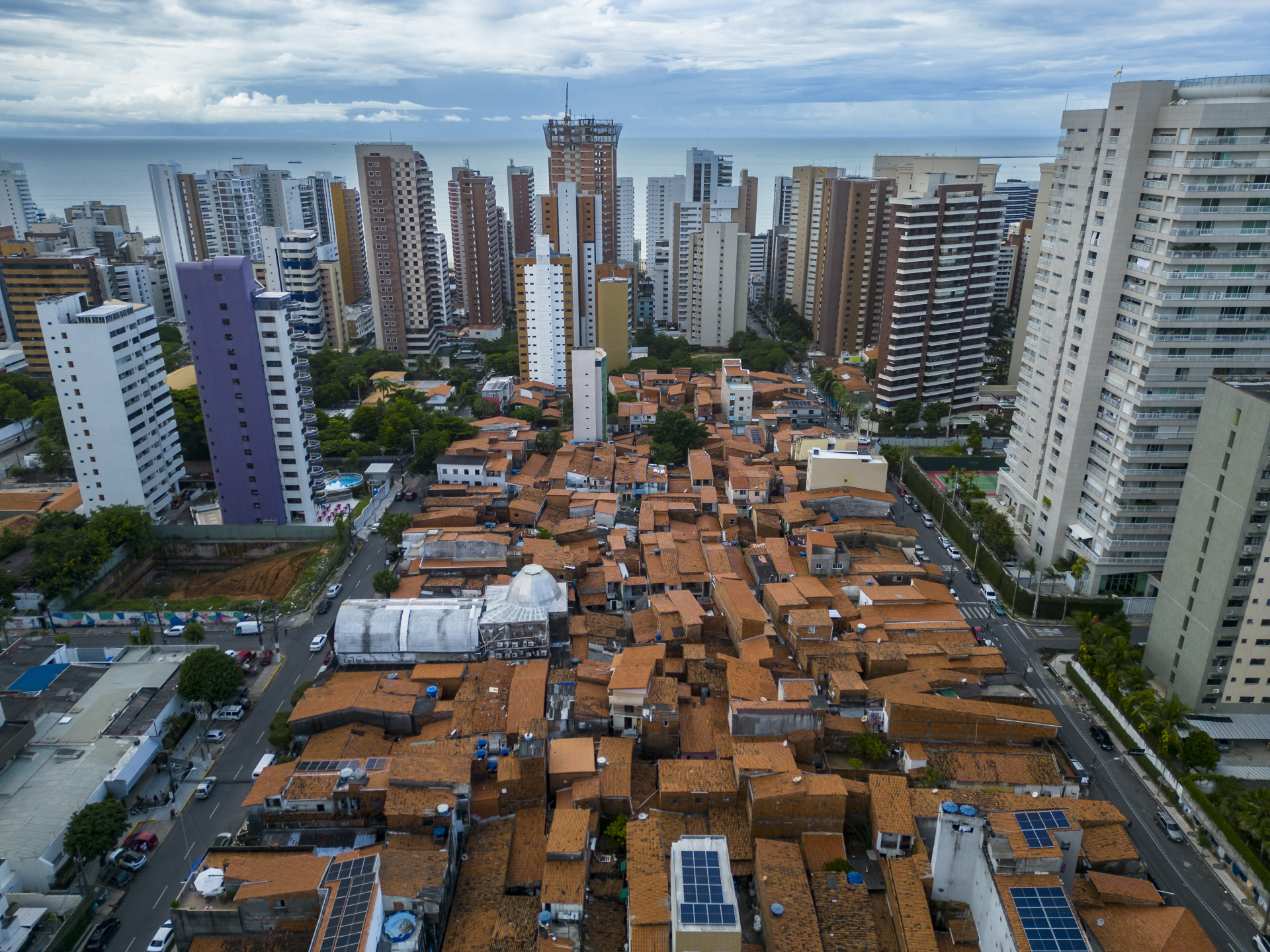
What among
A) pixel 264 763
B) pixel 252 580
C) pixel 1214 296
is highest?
pixel 1214 296

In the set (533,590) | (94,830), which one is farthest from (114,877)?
(533,590)

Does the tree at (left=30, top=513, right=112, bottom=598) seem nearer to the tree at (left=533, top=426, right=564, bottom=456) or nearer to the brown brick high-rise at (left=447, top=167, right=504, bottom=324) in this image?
the tree at (left=533, top=426, right=564, bottom=456)

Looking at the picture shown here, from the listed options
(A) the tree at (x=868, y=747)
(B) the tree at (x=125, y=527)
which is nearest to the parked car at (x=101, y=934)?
(B) the tree at (x=125, y=527)

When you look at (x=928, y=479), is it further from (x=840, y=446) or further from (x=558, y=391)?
(x=558, y=391)

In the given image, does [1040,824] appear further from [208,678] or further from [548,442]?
[548,442]

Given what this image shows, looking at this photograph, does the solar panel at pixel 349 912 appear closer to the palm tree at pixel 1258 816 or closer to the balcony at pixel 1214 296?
the palm tree at pixel 1258 816

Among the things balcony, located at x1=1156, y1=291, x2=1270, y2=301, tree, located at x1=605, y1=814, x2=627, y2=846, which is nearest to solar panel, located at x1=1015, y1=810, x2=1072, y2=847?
tree, located at x1=605, y1=814, x2=627, y2=846
